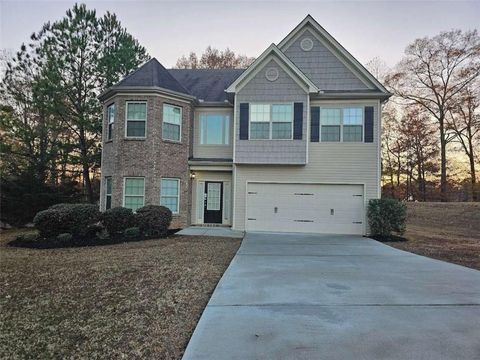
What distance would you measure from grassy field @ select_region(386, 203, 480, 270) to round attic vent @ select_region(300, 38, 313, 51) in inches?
339

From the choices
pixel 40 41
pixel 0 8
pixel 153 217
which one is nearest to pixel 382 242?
pixel 153 217

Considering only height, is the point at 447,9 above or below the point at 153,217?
above

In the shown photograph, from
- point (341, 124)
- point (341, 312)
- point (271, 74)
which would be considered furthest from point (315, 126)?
point (341, 312)

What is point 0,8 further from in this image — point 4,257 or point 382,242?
point 382,242

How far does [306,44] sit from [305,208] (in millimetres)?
7005

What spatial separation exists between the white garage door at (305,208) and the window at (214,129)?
2622mm

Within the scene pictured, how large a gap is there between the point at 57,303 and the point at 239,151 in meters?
9.71

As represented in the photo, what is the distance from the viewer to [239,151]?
13922mm

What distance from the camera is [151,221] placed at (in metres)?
12.4

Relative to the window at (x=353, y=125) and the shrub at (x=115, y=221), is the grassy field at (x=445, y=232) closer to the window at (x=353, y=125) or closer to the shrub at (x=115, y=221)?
the window at (x=353, y=125)

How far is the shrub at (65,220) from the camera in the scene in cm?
1145

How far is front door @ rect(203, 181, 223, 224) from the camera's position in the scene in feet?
50.8

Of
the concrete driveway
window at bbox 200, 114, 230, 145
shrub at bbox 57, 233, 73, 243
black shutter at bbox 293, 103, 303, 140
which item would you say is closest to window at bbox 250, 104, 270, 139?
black shutter at bbox 293, 103, 303, 140

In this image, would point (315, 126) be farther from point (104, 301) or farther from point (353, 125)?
point (104, 301)
